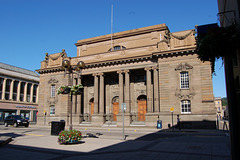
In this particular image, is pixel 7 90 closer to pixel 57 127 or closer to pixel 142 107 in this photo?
pixel 142 107

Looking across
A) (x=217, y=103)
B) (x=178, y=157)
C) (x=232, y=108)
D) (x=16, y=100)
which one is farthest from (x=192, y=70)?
(x=217, y=103)

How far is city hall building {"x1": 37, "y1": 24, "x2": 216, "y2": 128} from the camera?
27453 millimetres

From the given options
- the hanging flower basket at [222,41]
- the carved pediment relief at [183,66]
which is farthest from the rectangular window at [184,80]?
the hanging flower basket at [222,41]

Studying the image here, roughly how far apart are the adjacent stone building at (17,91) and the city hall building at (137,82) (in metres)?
23.1

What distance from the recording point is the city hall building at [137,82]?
2745cm

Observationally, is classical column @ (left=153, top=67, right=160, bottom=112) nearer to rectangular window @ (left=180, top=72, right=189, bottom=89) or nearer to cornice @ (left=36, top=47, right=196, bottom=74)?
cornice @ (left=36, top=47, right=196, bottom=74)

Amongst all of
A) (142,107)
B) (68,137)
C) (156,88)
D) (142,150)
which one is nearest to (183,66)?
(156,88)

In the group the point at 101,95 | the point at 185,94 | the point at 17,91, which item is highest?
the point at 17,91

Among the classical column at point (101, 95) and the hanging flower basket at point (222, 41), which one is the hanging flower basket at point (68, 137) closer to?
the hanging flower basket at point (222, 41)

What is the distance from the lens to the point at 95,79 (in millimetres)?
34719

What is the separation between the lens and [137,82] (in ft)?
112

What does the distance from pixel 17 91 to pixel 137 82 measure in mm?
42378

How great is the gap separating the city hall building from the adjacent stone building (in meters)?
23.1

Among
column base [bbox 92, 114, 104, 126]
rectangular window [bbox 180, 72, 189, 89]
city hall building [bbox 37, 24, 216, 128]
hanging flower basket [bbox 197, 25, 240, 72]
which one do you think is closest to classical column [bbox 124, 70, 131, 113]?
city hall building [bbox 37, 24, 216, 128]
